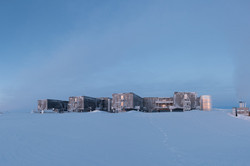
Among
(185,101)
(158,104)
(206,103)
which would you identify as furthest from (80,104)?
(206,103)

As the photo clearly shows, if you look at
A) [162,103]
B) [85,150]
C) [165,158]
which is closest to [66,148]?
[85,150]

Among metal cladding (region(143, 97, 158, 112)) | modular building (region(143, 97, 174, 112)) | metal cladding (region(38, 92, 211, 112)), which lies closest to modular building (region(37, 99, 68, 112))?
metal cladding (region(38, 92, 211, 112))

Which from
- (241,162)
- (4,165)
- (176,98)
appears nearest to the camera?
(4,165)

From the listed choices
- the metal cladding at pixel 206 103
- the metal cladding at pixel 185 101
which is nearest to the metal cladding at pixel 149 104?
the metal cladding at pixel 185 101

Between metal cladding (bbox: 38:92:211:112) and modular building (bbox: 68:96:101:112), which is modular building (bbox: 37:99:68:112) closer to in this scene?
metal cladding (bbox: 38:92:211:112)

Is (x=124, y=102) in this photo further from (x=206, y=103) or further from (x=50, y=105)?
(x=50, y=105)

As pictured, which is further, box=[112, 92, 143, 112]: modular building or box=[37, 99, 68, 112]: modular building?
box=[37, 99, 68, 112]: modular building

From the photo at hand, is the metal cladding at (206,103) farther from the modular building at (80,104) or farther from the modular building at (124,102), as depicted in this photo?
the modular building at (80,104)

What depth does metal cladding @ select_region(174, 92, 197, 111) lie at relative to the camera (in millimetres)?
65875

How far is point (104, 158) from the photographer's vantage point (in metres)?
9.03

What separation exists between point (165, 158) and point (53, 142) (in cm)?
760

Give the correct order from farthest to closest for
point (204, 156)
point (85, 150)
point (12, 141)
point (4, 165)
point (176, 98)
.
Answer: point (176, 98) → point (12, 141) → point (85, 150) → point (204, 156) → point (4, 165)

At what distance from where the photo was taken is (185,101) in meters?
66.3

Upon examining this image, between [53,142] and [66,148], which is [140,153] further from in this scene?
[53,142]
